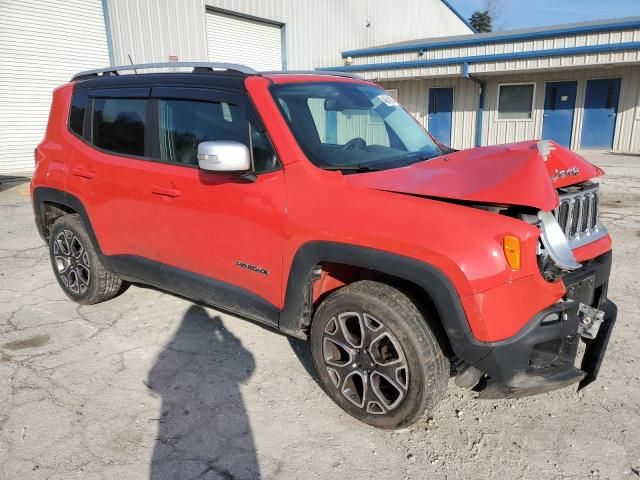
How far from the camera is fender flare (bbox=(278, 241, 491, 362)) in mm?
2289

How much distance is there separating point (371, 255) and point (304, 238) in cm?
42

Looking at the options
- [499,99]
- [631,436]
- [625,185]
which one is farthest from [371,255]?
[499,99]

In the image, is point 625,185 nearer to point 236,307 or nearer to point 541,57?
point 541,57

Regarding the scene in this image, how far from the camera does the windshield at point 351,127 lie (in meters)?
3.00

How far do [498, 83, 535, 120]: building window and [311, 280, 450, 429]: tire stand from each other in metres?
17.4

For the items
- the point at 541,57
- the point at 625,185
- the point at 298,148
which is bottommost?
the point at 625,185

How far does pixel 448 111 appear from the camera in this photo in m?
19.3

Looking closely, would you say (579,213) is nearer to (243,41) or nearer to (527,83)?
(243,41)

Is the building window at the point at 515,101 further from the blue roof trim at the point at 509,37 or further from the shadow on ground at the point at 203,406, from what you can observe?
the shadow on ground at the point at 203,406

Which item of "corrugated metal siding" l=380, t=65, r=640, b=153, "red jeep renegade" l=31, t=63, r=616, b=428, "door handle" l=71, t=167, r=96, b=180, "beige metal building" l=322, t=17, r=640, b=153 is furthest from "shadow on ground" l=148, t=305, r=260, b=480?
"corrugated metal siding" l=380, t=65, r=640, b=153

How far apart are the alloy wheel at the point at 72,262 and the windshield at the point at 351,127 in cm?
232

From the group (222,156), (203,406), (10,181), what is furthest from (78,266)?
(10,181)

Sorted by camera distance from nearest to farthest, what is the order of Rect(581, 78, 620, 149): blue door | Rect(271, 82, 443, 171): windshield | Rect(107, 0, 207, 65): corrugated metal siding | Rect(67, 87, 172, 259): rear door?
Rect(271, 82, 443, 171): windshield < Rect(67, 87, 172, 259): rear door < Rect(107, 0, 207, 65): corrugated metal siding < Rect(581, 78, 620, 149): blue door

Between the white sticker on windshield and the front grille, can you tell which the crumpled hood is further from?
the white sticker on windshield
